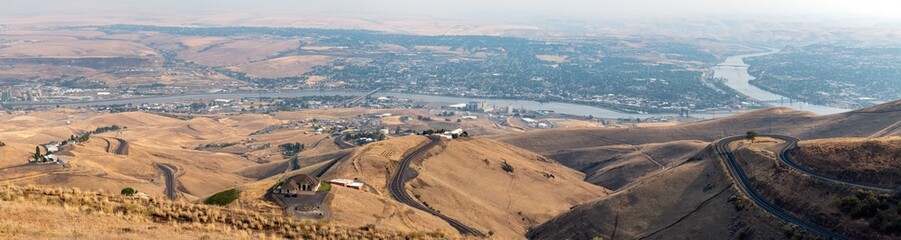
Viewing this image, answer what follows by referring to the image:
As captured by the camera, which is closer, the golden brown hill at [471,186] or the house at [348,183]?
the golden brown hill at [471,186]

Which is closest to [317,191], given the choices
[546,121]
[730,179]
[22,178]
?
[730,179]

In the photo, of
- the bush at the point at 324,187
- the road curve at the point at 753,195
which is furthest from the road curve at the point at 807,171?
the bush at the point at 324,187

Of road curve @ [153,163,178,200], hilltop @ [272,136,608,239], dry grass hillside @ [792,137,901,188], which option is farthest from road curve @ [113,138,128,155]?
dry grass hillside @ [792,137,901,188]

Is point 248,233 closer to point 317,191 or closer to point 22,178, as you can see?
point 317,191

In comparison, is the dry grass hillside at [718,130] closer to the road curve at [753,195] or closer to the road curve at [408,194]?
the road curve at [408,194]

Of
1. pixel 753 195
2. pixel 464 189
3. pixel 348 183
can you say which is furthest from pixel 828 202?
pixel 348 183
